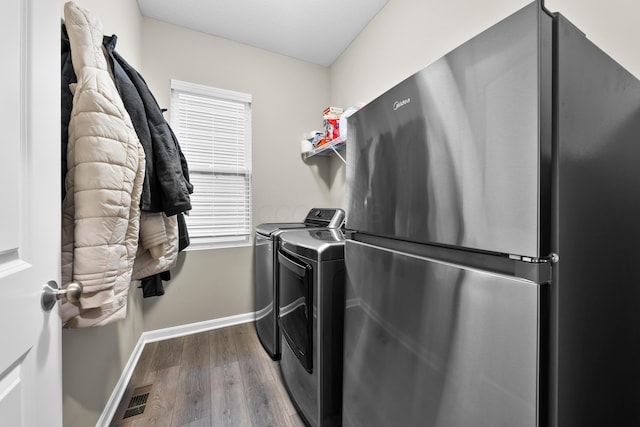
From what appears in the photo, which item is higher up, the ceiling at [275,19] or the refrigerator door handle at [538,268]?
the ceiling at [275,19]

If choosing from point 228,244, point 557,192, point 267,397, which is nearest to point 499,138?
point 557,192

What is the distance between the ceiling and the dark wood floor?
277cm

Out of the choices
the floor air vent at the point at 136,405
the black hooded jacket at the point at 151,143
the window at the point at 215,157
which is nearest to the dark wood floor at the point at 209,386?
the floor air vent at the point at 136,405

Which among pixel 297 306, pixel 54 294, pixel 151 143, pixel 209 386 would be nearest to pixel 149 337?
pixel 209 386

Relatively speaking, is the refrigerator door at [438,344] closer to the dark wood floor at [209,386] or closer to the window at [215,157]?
the dark wood floor at [209,386]

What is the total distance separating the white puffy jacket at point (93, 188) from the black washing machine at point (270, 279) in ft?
3.42

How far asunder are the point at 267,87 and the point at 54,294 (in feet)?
8.18

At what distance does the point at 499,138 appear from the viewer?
1.78ft

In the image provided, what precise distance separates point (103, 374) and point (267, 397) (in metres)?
0.90

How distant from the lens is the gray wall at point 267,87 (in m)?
1.10

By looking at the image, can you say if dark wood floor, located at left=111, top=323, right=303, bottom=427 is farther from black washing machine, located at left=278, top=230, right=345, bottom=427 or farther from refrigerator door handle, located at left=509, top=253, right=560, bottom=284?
refrigerator door handle, located at left=509, top=253, right=560, bottom=284

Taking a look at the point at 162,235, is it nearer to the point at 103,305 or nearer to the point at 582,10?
the point at 103,305

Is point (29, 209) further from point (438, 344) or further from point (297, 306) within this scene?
point (297, 306)

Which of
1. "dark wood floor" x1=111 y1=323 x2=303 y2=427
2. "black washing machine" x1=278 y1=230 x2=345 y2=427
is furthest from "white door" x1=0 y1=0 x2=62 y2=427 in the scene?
"dark wood floor" x1=111 y1=323 x2=303 y2=427
